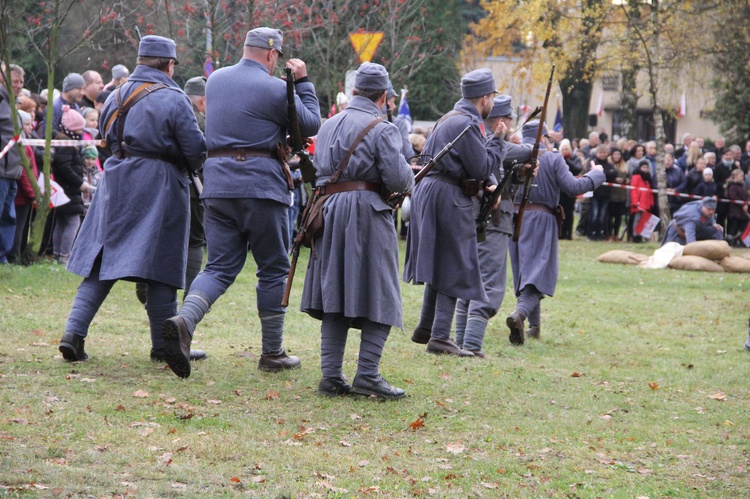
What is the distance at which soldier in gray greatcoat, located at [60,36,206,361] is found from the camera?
24.0 ft

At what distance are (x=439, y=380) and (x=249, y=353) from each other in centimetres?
160

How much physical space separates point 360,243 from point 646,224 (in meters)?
17.6

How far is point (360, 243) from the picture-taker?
6.99 metres

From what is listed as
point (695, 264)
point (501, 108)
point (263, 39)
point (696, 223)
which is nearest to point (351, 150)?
point (263, 39)

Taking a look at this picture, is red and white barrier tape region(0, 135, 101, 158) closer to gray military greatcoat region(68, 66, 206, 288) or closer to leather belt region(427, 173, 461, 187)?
gray military greatcoat region(68, 66, 206, 288)

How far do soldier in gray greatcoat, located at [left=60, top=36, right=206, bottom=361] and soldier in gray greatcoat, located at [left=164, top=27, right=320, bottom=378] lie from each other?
0.70ft

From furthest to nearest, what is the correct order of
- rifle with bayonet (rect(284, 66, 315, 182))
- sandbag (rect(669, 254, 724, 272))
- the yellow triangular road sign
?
sandbag (rect(669, 254, 724, 272)), the yellow triangular road sign, rifle with bayonet (rect(284, 66, 315, 182))

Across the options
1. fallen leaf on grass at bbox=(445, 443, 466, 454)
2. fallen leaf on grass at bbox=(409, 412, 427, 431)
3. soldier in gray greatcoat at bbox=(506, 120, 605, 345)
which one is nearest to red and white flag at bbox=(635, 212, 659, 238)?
soldier in gray greatcoat at bbox=(506, 120, 605, 345)

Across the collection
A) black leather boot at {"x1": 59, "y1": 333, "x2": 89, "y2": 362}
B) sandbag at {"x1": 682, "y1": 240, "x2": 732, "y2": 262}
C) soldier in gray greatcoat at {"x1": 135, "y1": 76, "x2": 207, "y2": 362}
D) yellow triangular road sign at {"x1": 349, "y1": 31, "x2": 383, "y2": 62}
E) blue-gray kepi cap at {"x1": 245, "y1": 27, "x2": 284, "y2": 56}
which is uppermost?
yellow triangular road sign at {"x1": 349, "y1": 31, "x2": 383, "y2": 62}

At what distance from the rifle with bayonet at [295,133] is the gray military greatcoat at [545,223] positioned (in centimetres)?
364

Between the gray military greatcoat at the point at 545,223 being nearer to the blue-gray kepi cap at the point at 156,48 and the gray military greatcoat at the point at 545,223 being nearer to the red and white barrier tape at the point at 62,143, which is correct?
the blue-gray kepi cap at the point at 156,48

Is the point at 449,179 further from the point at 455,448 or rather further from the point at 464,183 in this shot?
the point at 455,448

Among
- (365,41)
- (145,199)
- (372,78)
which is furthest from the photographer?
(365,41)

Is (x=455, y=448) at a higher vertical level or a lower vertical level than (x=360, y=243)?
lower
